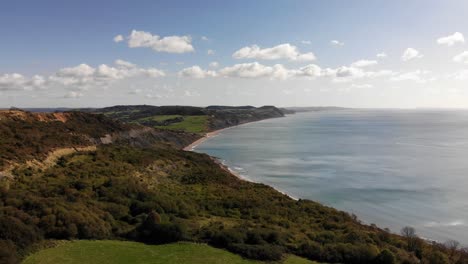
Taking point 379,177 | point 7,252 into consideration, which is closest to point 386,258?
point 7,252

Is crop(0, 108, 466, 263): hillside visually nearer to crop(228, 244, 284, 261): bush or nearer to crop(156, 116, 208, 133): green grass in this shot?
crop(228, 244, 284, 261): bush

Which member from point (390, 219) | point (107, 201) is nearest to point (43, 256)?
point (107, 201)

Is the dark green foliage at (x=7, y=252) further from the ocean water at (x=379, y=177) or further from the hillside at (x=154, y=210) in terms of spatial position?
the ocean water at (x=379, y=177)

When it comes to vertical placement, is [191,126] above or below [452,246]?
above

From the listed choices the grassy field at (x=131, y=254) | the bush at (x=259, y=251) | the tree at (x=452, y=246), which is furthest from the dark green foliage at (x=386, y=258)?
the tree at (x=452, y=246)

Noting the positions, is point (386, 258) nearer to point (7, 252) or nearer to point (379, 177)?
point (7, 252)

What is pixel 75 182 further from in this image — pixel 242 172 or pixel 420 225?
pixel 242 172

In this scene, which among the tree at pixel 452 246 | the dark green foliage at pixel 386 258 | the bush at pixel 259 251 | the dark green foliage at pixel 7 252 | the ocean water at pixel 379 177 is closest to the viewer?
the dark green foliage at pixel 7 252
